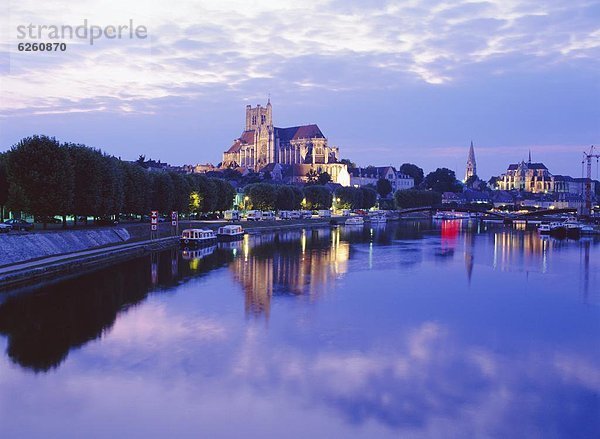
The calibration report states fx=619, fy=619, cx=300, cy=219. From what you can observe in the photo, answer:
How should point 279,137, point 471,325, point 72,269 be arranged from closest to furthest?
point 471,325
point 72,269
point 279,137

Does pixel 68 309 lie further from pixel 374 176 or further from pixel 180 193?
pixel 374 176

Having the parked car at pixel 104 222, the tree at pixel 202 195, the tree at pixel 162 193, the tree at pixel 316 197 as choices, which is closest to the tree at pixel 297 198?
the tree at pixel 316 197

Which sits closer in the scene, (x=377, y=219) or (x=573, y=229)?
(x=573, y=229)

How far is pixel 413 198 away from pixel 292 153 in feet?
163

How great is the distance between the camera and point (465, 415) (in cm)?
1527

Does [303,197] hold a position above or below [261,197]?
above

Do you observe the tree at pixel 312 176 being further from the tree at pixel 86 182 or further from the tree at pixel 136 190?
the tree at pixel 86 182

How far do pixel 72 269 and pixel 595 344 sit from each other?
27360 millimetres

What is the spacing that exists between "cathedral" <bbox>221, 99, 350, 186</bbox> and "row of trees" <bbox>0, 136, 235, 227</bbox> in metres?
117

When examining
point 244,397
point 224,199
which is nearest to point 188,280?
point 244,397

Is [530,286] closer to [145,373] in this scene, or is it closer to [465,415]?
[465,415]

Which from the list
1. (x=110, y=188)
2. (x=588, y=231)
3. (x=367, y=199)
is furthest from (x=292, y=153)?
(x=110, y=188)

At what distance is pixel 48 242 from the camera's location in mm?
38344

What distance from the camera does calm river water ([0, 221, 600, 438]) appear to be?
14969mm
